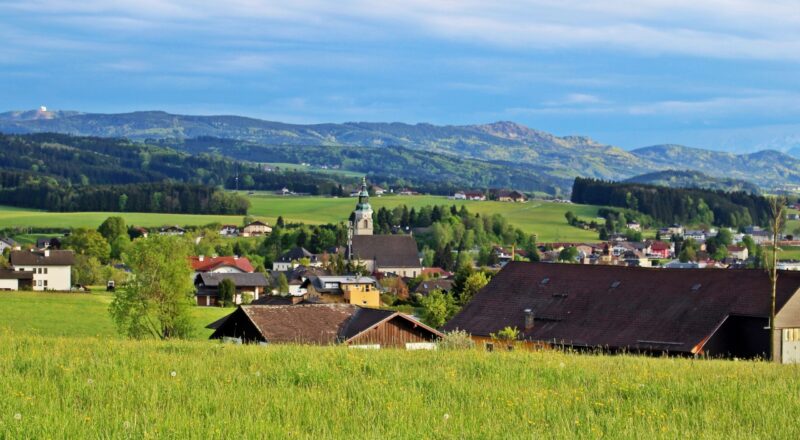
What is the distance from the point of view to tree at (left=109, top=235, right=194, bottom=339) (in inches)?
2074

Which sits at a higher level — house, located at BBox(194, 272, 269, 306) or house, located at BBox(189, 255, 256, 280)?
house, located at BBox(189, 255, 256, 280)

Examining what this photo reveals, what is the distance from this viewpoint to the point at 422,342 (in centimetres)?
3881

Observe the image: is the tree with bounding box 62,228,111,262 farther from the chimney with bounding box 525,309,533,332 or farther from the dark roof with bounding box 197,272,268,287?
the chimney with bounding box 525,309,533,332

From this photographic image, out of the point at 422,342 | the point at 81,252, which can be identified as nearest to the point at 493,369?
the point at 422,342

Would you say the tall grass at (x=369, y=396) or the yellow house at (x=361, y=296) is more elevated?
the tall grass at (x=369, y=396)

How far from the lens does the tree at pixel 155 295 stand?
5269 centimetres

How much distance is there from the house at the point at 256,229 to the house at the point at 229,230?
1.52 metres

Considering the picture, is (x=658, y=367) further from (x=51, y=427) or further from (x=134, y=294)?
(x=134, y=294)

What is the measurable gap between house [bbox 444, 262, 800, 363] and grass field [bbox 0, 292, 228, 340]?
17.3m

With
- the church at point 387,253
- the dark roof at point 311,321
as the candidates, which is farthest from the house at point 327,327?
the church at point 387,253

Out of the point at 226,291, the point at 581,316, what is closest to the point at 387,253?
the point at 226,291

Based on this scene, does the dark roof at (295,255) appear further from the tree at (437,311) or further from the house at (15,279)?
the tree at (437,311)

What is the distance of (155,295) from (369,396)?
42.5 metres

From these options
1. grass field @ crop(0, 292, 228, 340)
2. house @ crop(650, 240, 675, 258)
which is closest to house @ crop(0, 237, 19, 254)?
grass field @ crop(0, 292, 228, 340)
